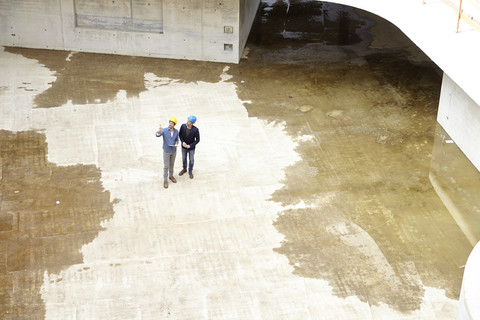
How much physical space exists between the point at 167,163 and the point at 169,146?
1.50ft

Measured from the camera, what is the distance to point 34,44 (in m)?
20.0

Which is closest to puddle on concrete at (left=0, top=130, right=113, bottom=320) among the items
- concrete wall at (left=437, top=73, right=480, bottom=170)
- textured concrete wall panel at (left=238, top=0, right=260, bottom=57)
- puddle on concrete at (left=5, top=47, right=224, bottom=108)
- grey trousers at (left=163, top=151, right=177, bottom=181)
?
grey trousers at (left=163, top=151, right=177, bottom=181)

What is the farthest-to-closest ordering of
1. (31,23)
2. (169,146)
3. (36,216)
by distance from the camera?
(31,23) < (169,146) < (36,216)

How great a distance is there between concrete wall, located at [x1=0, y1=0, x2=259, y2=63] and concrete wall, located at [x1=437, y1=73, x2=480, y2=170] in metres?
6.03

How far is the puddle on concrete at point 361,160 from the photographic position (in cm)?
1222

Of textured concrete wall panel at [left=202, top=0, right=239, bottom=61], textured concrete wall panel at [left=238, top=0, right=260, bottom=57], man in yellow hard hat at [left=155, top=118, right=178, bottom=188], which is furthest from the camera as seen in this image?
textured concrete wall panel at [left=238, top=0, right=260, bottom=57]

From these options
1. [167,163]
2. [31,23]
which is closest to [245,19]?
[31,23]

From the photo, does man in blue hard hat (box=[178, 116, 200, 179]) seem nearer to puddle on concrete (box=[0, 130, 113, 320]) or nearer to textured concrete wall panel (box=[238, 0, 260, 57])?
puddle on concrete (box=[0, 130, 113, 320])

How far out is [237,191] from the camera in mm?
14141

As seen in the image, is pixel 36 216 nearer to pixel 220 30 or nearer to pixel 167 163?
pixel 167 163

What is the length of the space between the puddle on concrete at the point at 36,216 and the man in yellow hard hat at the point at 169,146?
4.20 ft

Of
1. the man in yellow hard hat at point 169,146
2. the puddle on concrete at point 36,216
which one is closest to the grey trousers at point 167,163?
the man in yellow hard hat at point 169,146

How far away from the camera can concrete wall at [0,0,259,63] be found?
19.1 metres

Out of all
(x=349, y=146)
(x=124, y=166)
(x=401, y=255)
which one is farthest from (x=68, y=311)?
(x=349, y=146)
